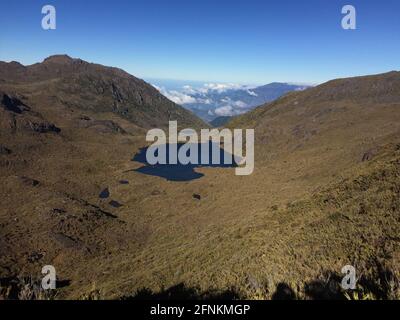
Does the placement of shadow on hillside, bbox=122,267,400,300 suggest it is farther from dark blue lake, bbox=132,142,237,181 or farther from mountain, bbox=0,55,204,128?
mountain, bbox=0,55,204,128

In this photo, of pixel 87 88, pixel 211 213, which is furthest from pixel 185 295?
pixel 87 88

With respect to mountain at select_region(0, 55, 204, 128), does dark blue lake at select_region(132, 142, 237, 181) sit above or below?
below

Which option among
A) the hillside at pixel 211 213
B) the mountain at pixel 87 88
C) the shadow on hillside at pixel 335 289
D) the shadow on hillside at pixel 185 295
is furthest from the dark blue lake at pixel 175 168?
the mountain at pixel 87 88

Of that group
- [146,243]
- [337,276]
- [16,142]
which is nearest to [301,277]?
[337,276]

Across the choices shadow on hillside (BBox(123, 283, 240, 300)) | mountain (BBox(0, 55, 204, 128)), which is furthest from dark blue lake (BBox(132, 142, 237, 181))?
mountain (BBox(0, 55, 204, 128))

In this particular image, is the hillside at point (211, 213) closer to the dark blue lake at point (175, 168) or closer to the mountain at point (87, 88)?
the dark blue lake at point (175, 168)

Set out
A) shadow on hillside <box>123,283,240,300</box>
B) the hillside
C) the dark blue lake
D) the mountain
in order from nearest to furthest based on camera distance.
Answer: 1. shadow on hillside <box>123,283,240,300</box>
2. the hillside
3. the dark blue lake
4. the mountain

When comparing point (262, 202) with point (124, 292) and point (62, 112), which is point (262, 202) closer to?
point (124, 292)

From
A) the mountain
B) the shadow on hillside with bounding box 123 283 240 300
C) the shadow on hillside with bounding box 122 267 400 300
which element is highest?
→ the mountain

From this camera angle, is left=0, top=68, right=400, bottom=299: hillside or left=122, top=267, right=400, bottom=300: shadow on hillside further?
left=0, top=68, right=400, bottom=299: hillside
